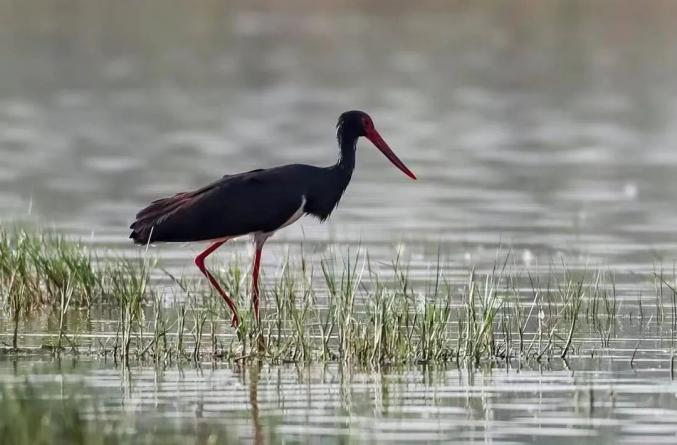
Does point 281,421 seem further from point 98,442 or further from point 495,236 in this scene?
point 495,236

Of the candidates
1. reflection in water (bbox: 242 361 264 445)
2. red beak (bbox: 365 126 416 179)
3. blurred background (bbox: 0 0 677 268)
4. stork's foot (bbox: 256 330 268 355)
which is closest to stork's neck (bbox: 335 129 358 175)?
red beak (bbox: 365 126 416 179)

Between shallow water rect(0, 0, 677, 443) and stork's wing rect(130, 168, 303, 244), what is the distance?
1.53m


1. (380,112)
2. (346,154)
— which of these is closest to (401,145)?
(380,112)

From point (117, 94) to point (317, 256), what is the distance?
23.2 m

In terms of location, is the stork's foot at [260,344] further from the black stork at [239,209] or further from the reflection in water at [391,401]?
the black stork at [239,209]

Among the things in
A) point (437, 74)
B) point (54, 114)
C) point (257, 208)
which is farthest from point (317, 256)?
point (437, 74)

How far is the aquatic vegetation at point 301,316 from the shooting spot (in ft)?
37.9

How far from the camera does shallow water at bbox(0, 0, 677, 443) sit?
10.5 meters

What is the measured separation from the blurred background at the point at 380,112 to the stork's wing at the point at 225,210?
12.2ft

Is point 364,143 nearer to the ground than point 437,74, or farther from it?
nearer to the ground

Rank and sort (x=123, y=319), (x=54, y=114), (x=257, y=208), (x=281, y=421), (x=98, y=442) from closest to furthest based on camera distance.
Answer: (x=98, y=442) < (x=281, y=421) < (x=123, y=319) < (x=257, y=208) < (x=54, y=114)

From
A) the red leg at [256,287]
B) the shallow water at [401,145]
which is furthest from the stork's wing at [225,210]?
the shallow water at [401,145]

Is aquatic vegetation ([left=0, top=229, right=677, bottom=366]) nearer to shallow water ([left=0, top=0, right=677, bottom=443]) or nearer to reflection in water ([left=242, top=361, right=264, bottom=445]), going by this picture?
reflection in water ([left=242, top=361, right=264, bottom=445])

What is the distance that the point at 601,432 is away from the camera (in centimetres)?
943
